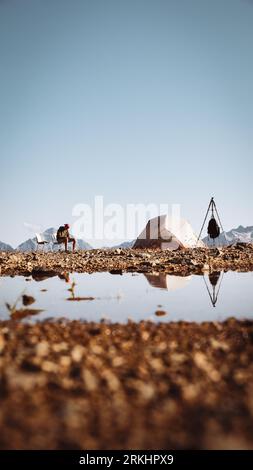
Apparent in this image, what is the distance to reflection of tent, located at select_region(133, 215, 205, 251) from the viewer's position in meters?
24.3

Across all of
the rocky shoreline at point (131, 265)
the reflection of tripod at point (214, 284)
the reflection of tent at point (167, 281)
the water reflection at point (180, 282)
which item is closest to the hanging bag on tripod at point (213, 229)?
the rocky shoreline at point (131, 265)

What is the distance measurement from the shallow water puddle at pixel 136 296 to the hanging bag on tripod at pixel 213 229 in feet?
27.5

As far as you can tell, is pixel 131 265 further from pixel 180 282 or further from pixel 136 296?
pixel 136 296

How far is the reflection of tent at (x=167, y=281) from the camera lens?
9.57 m

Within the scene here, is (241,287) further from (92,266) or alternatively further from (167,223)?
(167,223)

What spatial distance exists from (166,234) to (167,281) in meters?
14.1

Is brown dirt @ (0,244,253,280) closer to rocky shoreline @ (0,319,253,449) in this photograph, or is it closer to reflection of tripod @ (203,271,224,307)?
reflection of tripod @ (203,271,224,307)

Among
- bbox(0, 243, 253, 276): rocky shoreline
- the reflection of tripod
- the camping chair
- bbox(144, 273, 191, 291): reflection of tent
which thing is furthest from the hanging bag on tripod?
the camping chair

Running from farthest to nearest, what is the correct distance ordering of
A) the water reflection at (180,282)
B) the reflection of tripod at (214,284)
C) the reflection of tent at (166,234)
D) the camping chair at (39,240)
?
1. the reflection of tent at (166,234)
2. the camping chair at (39,240)
3. the water reflection at (180,282)
4. the reflection of tripod at (214,284)

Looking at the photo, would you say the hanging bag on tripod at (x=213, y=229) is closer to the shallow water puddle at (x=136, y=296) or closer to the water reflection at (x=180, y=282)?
the water reflection at (x=180, y=282)

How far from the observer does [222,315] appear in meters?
6.12

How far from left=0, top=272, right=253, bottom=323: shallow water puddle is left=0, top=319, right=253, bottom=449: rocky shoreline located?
1.35 m

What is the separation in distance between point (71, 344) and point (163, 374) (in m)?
1.37
